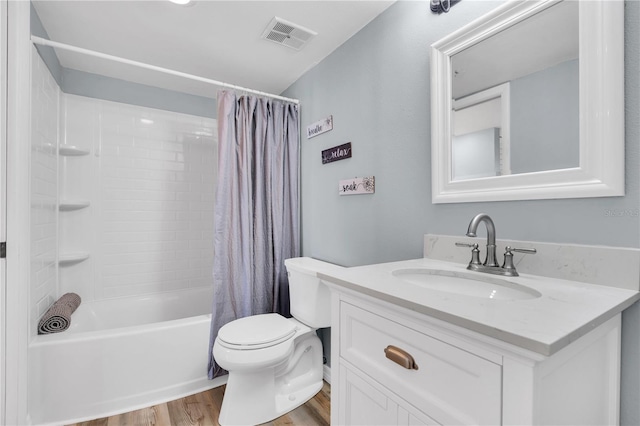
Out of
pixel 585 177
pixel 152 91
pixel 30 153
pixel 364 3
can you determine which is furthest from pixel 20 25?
pixel 585 177

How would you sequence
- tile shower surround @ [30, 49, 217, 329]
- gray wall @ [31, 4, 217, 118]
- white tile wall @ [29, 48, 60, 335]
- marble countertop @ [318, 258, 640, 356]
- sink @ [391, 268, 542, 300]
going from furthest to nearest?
gray wall @ [31, 4, 217, 118], tile shower surround @ [30, 49, 217, 329], white tile wall @ [29, 48, 60, 335], sink @ [391, 268, 542, 300], marble countertop @ [318, 258, 640, 356]

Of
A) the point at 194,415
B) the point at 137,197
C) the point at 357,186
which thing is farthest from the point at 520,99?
the point at 137,197

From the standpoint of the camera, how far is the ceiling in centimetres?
160

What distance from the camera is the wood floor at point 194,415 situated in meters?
1.61

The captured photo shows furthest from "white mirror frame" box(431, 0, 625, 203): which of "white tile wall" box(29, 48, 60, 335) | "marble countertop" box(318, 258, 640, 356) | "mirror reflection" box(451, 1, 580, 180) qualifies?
"white tile wall" box(29, 48, 60, 335)

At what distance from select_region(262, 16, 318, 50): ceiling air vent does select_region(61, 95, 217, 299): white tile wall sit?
132 centimetres

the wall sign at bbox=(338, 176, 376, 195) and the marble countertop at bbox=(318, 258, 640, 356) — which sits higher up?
the wall sign at bbox=(338, 176, 376, 195)

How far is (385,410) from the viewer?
0.83 meters

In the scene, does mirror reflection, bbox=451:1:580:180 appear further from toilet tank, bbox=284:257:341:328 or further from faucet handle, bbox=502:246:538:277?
toilet tank, bbox=284:257:341:328

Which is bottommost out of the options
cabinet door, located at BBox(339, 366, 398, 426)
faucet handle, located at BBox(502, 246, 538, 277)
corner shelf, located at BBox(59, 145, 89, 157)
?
cabinet door, located at BBox(339, 366, 398, 426)

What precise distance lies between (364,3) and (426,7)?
0.35 meters

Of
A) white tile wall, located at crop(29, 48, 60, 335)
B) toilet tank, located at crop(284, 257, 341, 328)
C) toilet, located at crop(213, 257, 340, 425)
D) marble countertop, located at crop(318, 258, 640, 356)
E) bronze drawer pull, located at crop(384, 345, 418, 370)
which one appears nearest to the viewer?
marble countertop, located at crop(318, 258, 640, 356)

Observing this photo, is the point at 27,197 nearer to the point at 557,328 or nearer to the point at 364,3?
the point at 364,3

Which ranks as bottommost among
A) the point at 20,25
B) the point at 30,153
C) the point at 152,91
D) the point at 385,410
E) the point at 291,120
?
the point at 385,410
